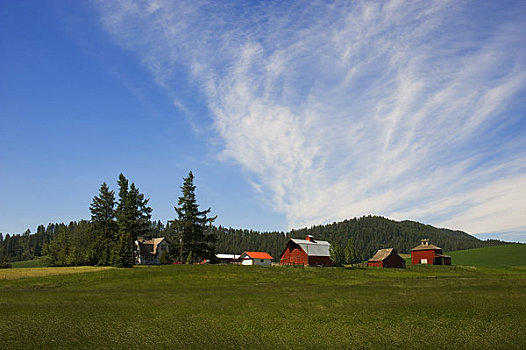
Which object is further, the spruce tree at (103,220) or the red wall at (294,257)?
the red wall at (294,257)

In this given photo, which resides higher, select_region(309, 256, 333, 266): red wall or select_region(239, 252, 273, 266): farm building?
select_region(309, 256, 333, 266): red wall

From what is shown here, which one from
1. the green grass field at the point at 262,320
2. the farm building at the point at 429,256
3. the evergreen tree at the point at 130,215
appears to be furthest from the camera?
the farm building at the point at 429,256

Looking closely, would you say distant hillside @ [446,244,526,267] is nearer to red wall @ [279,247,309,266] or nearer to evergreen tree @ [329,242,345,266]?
evergreen tree @ [329,242,345,266]

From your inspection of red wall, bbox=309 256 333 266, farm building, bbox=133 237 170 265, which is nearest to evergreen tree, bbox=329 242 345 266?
red wall, bbox=309 256 333 266

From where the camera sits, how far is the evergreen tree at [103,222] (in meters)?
84.9

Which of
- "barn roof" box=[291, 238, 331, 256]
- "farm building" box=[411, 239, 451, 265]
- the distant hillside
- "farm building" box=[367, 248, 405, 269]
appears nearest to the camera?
"barn roof" box=[291, 238, 331, 256]

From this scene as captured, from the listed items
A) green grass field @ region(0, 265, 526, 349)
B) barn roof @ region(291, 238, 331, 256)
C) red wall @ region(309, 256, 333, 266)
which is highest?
barn roof @ region(291, 238, 331, 256)

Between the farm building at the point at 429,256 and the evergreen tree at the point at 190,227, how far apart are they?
239 ft

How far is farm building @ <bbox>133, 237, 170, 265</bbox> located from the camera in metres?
112

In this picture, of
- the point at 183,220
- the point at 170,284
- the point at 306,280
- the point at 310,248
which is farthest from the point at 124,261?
the point at 310,248

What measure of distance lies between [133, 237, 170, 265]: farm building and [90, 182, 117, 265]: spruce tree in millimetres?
19652

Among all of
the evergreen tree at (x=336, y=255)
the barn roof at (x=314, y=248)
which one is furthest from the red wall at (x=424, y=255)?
the evergreen tree at (x=336, y=255)

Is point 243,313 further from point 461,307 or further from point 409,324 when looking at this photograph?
point 461,307

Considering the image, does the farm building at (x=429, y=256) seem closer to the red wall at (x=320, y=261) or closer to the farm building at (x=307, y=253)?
the farm building at (x=307, y=253)
